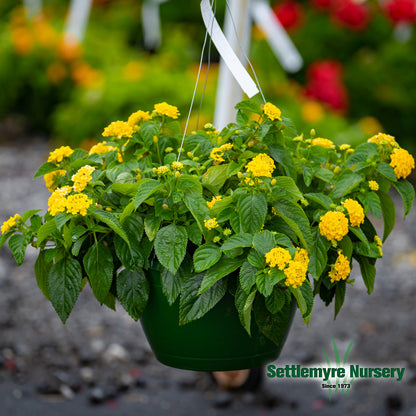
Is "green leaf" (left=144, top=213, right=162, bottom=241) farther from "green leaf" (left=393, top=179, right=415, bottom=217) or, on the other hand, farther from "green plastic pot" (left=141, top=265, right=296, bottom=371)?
"green leaf" (left=393, top=179, right=415, bottom=217)

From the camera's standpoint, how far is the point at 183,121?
4469 millimetres

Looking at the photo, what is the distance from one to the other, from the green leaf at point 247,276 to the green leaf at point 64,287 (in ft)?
1.10

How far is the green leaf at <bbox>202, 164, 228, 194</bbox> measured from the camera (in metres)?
1.23

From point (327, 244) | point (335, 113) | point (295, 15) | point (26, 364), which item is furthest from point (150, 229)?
point (295, 15)

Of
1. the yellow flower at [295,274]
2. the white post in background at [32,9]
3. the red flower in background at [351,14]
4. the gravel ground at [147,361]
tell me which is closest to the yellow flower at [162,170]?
the yellow flower at [295,274]

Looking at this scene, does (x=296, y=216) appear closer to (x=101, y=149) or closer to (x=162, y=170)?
(x=162, y=170)

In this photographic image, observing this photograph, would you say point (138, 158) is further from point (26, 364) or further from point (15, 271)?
point (15, 271)

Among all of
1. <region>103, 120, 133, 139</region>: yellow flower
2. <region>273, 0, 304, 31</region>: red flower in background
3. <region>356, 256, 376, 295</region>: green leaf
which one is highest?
<region>103, 120, 133, 139</region>: yellow flower

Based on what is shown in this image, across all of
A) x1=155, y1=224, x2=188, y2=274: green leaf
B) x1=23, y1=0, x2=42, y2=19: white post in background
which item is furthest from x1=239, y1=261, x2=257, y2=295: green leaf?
x1=23, y1=0, x2=42, y2=19: white post in background

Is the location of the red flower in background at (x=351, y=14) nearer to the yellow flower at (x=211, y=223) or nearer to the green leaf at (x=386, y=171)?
the green leaf at (x=386, y=171)

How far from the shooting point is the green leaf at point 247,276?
109 centimetres

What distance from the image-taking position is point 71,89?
5594mm

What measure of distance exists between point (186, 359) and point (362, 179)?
55 cm

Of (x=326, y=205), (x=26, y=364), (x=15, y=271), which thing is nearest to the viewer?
(x=326, y=205)
